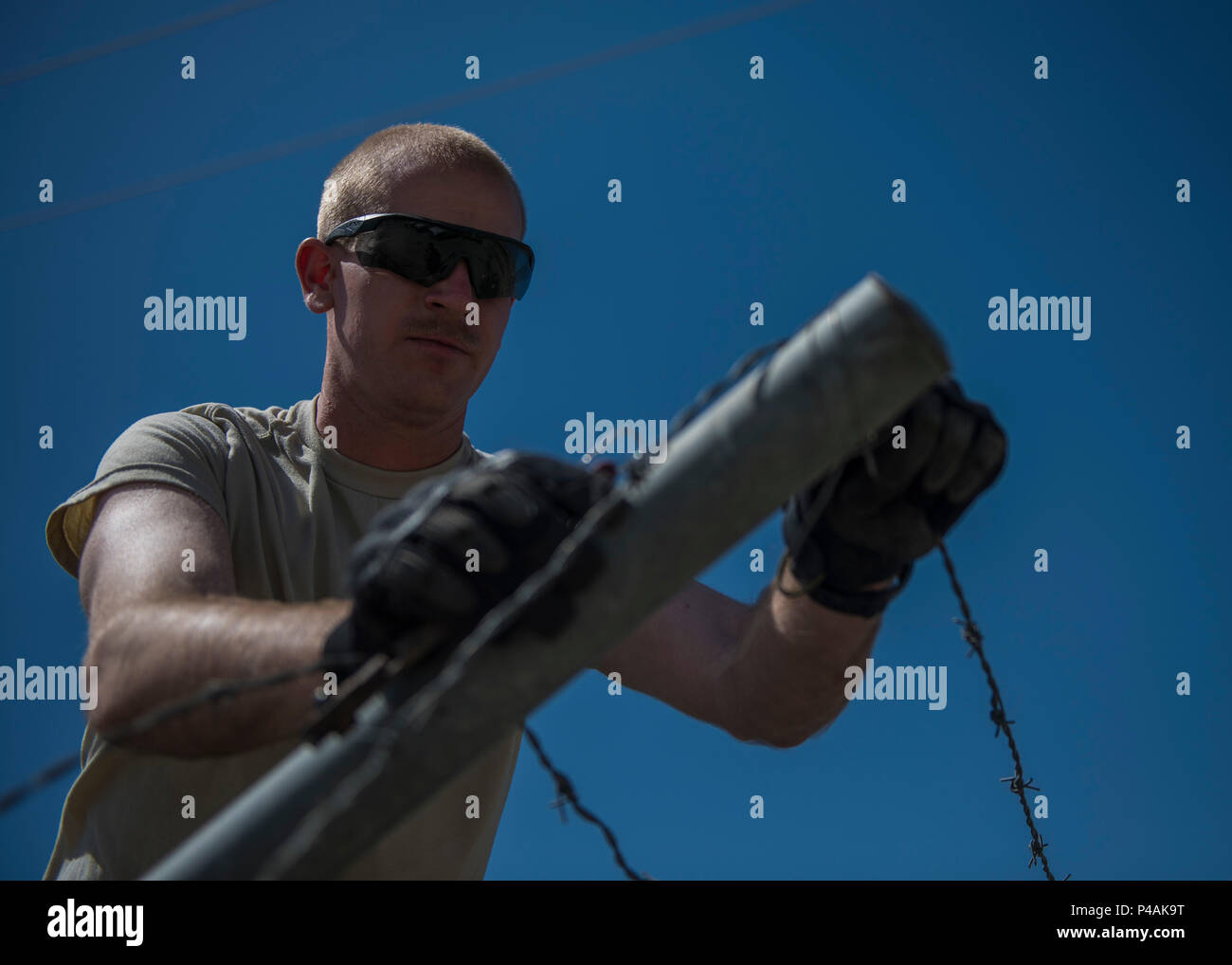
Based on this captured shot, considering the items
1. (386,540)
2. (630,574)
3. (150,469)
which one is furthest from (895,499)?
(150,469)

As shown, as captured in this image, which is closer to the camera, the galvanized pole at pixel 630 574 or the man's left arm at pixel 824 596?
the galvanized pole at pixel 630 574

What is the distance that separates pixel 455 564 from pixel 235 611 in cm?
79

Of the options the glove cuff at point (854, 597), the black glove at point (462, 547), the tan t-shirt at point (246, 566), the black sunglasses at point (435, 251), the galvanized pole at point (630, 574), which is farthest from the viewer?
the black sunglasses at point (435, 251)

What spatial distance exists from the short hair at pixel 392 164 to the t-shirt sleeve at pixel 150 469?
41.4 inches

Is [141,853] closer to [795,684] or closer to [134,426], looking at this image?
[134,426]

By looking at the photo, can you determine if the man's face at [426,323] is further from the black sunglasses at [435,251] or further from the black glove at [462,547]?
the black glove at [462,547]

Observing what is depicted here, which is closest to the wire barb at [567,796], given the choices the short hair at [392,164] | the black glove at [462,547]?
the black glove at [462,547]

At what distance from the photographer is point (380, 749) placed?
1.35 m

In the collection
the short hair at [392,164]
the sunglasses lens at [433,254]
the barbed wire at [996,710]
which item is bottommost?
the barbed wire at [996,710]

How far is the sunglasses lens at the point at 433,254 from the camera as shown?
3.67 meters

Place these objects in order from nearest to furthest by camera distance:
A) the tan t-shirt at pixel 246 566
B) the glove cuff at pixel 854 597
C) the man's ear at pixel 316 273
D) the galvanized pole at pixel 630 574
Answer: the galvanized pole at pixel 630 574 < the glove cuff at pixel 854 597 < the tan t-shirt at pixel 246 566 < the man's ear at pixel 316 273

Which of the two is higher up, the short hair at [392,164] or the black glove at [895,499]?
the short hair at [392,164]
